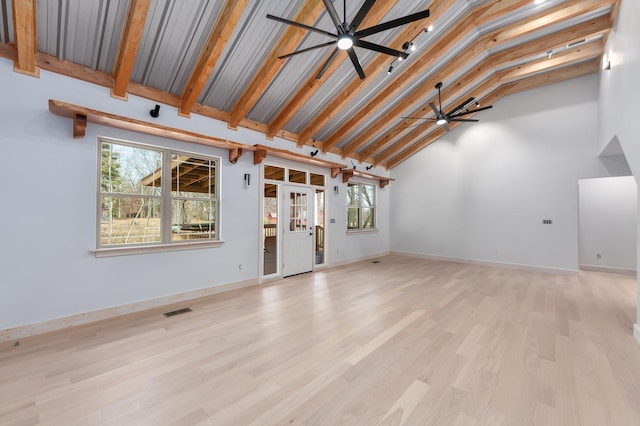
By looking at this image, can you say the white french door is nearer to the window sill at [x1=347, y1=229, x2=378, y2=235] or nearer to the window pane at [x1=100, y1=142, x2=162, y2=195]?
the window sill at [x1=347, y1=229, x2=378, y2=235]

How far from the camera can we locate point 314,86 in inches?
172

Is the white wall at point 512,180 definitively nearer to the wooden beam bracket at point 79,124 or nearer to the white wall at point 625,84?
the white wall at point 625,84

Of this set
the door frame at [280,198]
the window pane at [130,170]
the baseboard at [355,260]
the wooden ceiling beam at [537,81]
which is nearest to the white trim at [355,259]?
the baseboard at [355,260]

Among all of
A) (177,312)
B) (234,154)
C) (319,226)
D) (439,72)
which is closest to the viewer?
(177,312)

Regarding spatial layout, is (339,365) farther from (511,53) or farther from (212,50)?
(511,53)

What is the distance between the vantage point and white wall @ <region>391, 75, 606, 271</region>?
6020 millimetres

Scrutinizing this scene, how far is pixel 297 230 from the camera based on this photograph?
19.6 ft

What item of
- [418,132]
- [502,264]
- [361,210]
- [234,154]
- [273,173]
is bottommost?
[502,264]

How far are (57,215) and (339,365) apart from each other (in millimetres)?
3564

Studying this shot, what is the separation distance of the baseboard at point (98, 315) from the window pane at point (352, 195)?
429 cm

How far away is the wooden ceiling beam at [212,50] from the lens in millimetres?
2963

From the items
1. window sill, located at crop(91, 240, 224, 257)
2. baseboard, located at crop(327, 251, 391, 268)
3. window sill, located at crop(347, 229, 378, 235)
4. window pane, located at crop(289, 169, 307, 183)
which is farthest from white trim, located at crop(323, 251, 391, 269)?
window sill, located at crop(91, 240, 224, 257)

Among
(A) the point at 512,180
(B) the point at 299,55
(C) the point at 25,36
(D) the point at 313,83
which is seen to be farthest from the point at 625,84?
(C) the point at 25,36

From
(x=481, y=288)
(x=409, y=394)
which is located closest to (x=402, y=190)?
(x=481, y=288)
